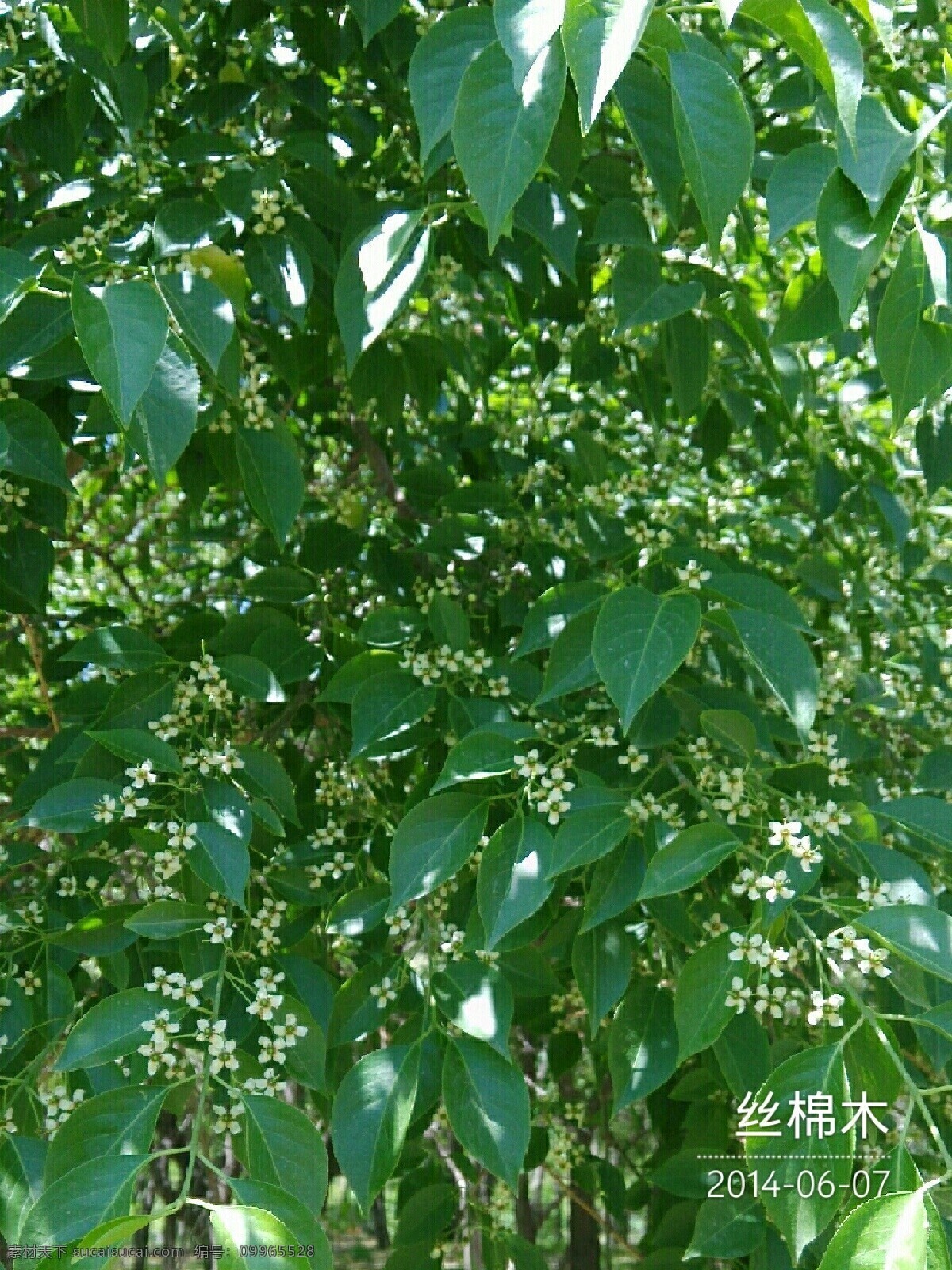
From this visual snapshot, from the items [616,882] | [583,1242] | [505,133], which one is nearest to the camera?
[505,133]

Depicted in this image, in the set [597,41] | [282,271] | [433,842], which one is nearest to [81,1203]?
[433,842]

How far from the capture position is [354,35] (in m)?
2.00

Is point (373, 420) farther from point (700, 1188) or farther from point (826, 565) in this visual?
point (700, 1188)

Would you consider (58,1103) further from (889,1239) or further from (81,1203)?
(889,1239)

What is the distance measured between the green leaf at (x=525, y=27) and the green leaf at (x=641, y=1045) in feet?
3.28

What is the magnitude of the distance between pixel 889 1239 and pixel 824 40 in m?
0.85

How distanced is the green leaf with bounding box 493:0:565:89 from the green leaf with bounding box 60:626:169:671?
931 mm

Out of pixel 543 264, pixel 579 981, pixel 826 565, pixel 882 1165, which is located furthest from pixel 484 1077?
pixel 543 264

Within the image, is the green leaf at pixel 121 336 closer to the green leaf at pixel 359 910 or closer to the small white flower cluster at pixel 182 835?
the small white flower cluster at pixel 182 835

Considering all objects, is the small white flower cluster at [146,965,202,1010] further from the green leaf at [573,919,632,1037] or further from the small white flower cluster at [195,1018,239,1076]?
the green leaf at [573,919,632,1037]

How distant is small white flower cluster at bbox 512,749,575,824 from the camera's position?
1.36 metres

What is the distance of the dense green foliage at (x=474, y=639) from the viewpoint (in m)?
1.11

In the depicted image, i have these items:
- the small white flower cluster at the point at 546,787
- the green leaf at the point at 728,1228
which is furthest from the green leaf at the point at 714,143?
the green leaf at the point at 728,1228

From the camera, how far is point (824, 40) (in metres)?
0.96
